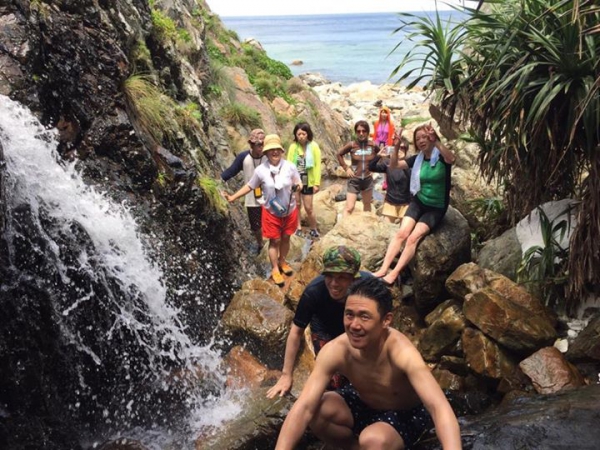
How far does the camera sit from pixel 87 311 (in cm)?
575

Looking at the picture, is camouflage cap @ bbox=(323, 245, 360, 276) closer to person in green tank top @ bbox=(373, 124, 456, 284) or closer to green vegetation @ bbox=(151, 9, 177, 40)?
person in green tank top @ bbox=(373, 124, 456, 284)

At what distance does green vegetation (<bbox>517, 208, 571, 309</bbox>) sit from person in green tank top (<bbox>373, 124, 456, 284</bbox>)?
3.62 feet

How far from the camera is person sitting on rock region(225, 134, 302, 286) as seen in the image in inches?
288

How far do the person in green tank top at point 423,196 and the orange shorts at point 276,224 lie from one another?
4.61ft

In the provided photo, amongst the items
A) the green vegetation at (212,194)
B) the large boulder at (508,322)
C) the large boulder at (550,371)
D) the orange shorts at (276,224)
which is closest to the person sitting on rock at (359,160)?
the orange shorts at (276,224)

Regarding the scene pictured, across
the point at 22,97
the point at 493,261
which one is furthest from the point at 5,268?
the point at 493,261

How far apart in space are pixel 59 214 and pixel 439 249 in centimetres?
417

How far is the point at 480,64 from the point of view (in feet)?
22.6

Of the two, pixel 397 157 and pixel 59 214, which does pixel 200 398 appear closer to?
pixel 59 214

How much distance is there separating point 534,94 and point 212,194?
4370mm

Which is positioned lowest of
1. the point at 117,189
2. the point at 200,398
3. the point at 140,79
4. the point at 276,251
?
the point at 200,398

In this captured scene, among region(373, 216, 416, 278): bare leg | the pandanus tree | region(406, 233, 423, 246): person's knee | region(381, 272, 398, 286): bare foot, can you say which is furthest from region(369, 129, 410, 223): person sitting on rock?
region(381, 272, 398, 286): bare foot

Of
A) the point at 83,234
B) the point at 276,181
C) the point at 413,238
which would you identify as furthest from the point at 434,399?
the point at 276,181

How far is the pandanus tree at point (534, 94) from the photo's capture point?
5504mm
